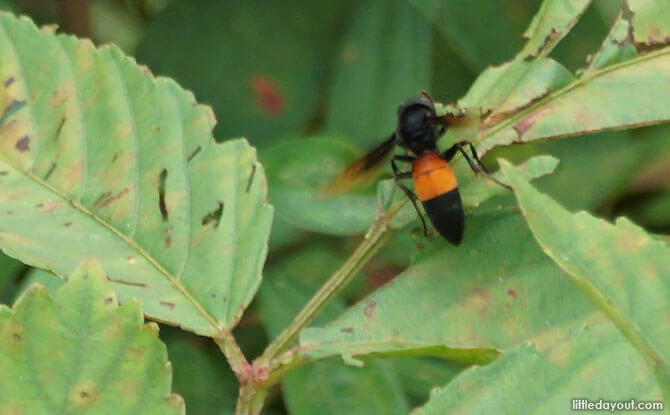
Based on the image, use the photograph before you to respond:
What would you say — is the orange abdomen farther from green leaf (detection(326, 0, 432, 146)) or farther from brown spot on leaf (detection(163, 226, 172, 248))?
green leaf (detection(326, 0, 432, 146))

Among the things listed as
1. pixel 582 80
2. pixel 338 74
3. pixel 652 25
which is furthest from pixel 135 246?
pixel 338 74

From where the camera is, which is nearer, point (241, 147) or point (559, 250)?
point (559, 250)

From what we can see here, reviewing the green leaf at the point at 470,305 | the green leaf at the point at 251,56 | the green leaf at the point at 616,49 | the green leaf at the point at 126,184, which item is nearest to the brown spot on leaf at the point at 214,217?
the green leaf at the point at 126,184

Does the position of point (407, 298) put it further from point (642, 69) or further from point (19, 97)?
point (19, 97)

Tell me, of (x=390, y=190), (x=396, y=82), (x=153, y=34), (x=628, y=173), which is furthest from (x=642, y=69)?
(x=153, y=34)

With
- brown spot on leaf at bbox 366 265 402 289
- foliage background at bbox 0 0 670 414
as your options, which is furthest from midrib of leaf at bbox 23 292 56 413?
brown spot on leaf at bbox 366 265 402 289

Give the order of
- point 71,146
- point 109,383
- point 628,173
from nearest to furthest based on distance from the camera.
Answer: point 109,383 < point 71,146 < point 628,173

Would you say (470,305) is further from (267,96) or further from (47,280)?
(267,96)
